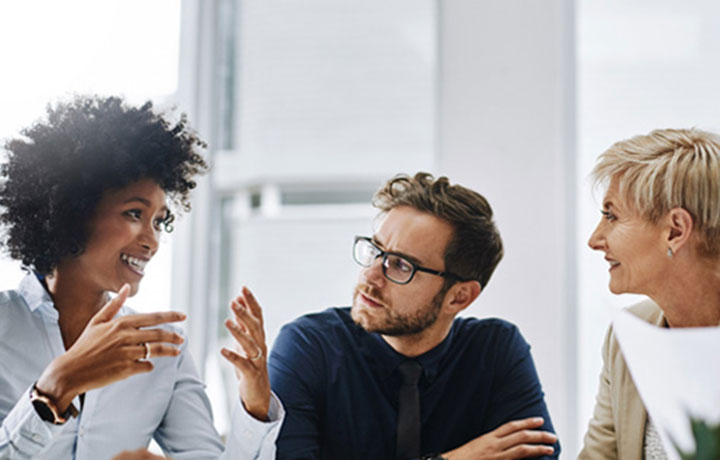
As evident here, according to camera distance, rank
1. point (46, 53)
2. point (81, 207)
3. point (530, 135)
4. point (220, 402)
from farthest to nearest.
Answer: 1. point (220, 402)
2. point (530, 135)
3. point (46, 53)
4. point (81, 207)

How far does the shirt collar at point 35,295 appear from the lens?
1453 mm

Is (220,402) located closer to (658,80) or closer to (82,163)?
(82,163)

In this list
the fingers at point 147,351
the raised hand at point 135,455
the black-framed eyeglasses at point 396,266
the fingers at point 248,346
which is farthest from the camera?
the black-framed eyeglasses at point 396,266

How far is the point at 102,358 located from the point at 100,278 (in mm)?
374

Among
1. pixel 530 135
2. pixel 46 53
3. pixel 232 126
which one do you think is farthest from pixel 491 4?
pixel 46 53

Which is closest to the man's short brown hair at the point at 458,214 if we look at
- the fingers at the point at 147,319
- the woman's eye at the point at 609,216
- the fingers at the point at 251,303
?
the woman's eye at the point at 609,216

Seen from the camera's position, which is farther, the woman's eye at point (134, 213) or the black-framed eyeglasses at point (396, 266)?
the black-framed eyeglasses at point (396, 266)

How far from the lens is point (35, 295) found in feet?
4.80

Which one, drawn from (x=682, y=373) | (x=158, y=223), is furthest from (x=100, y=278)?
(x=682, y=373)

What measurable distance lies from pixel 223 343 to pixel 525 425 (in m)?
1.44

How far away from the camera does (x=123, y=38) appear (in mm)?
2244

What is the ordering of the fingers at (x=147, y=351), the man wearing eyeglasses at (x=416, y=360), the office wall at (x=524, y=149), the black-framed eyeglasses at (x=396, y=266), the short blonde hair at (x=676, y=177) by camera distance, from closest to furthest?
1. the fingers at (x=147, y=351)
2. the short blonde hair at (x=676, y=177)
3. the man wearing eyeglasses at (x=416, y=360)
4. the black-framed eyeglasses at (x=396, y=266)
5. the office wall at (x=524, y=149)

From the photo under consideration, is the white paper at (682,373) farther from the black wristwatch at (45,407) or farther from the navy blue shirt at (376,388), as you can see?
the navy blue shirt at (376,388)

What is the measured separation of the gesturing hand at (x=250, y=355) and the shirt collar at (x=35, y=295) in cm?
42
